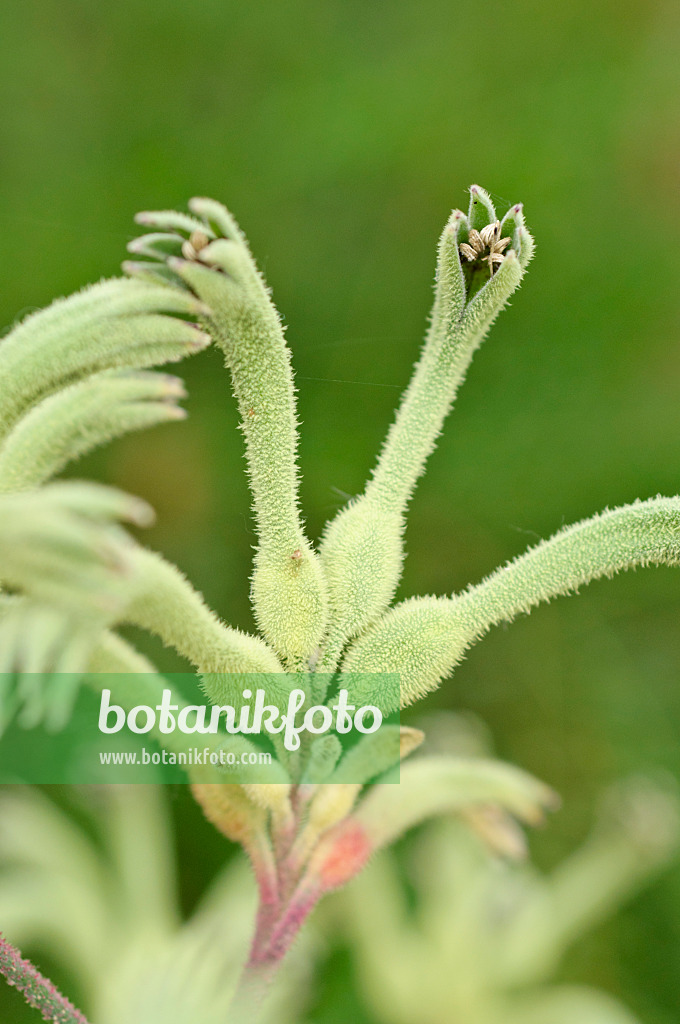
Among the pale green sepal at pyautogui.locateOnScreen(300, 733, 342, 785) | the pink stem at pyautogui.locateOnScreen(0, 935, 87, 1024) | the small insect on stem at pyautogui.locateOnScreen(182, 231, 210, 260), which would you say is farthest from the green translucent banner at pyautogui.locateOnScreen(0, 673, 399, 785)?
the small insect on stem at pyautogui.locateOnScreen(182, 231, 210, 260)

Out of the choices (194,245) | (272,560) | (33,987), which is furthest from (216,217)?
(33,987)

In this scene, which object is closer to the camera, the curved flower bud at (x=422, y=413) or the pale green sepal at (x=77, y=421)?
the pale green sepal at (x=77, y=421)

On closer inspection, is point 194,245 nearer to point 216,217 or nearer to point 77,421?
point 216,217

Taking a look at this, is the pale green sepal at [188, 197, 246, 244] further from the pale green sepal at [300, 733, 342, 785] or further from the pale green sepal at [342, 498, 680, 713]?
the pale green sepal at [300, 733, 342, 785]

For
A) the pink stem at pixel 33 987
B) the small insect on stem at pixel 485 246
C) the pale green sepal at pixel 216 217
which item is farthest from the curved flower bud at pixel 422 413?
the pink stem at pixel 33 987

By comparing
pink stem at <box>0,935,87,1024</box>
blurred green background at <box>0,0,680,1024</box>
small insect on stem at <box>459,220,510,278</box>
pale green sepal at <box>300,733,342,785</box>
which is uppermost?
blurred green background at <box>0,0,680,1024</box>

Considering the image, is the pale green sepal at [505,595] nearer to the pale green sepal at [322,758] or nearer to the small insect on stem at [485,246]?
the pale green sepal at [322,758]

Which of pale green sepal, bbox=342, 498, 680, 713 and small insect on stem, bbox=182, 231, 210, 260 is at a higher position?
small insect on stem, bbox=182, 231, 210, 260
